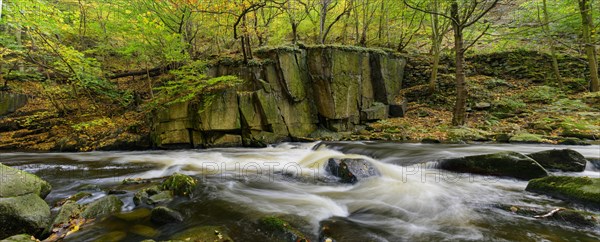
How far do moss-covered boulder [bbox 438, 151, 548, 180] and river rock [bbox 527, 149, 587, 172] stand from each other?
39 cm

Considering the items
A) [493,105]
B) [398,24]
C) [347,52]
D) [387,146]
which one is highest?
[398,24]

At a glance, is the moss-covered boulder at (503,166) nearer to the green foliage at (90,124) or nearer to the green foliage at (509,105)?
the green foliage at (509,105)

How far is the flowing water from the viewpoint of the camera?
142 inches

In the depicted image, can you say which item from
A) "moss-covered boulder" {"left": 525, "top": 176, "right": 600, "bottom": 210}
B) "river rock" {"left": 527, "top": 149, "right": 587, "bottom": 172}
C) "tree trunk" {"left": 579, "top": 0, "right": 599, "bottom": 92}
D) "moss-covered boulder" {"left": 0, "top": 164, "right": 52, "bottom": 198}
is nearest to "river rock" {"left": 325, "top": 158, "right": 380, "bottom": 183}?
"moss-covered boulder" {"left": 525, "top": 176, "right": 600, "bottom": 210}

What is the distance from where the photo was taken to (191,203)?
4.80 m

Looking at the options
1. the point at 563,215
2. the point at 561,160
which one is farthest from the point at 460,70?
the point at 563,215

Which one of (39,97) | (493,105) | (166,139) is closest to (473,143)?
(493,105)

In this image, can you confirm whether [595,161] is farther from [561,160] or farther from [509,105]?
[509,105]

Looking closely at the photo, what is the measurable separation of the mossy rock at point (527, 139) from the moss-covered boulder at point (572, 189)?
14.5 ft

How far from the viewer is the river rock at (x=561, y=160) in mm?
5527

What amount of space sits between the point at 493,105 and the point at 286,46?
968 cm

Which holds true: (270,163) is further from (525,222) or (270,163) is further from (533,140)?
(533,140)

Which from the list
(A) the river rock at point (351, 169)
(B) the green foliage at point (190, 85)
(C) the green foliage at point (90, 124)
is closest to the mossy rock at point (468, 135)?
(A) the river rock at point (351, 169)

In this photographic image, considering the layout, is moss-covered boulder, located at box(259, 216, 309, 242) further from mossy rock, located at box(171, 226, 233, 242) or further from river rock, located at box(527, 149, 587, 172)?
river rock, located at box(527, 149, 587, 172)
